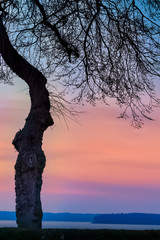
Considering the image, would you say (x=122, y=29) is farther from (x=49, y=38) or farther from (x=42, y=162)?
(x=42, y=162)

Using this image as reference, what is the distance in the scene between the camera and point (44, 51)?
12.1 metres

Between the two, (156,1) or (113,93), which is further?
(113,93)

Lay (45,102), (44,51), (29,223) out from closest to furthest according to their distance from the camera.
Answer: (29,223) < (45,102) < (44,51)

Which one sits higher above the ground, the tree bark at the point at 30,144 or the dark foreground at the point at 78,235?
the tree bark at the point at 30,144

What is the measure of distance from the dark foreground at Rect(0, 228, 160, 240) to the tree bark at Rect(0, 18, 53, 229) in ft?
8.28

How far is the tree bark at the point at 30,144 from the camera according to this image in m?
10.3

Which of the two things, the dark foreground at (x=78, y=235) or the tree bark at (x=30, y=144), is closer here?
the dark foreground at (x=78, y=235)

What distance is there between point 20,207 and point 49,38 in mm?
5487

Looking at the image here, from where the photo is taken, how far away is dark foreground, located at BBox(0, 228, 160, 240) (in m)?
7.61

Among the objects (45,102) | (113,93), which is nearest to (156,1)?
(113,93)

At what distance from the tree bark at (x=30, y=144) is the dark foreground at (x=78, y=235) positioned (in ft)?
8.28

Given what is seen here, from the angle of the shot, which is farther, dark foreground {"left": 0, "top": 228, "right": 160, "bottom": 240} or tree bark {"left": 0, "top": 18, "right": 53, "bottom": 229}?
tree bark {"left": 0, "top": 18, "right": 53, "bottom": 229}

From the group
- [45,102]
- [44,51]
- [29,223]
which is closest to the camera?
[29,223]

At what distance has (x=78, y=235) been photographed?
7648mm
